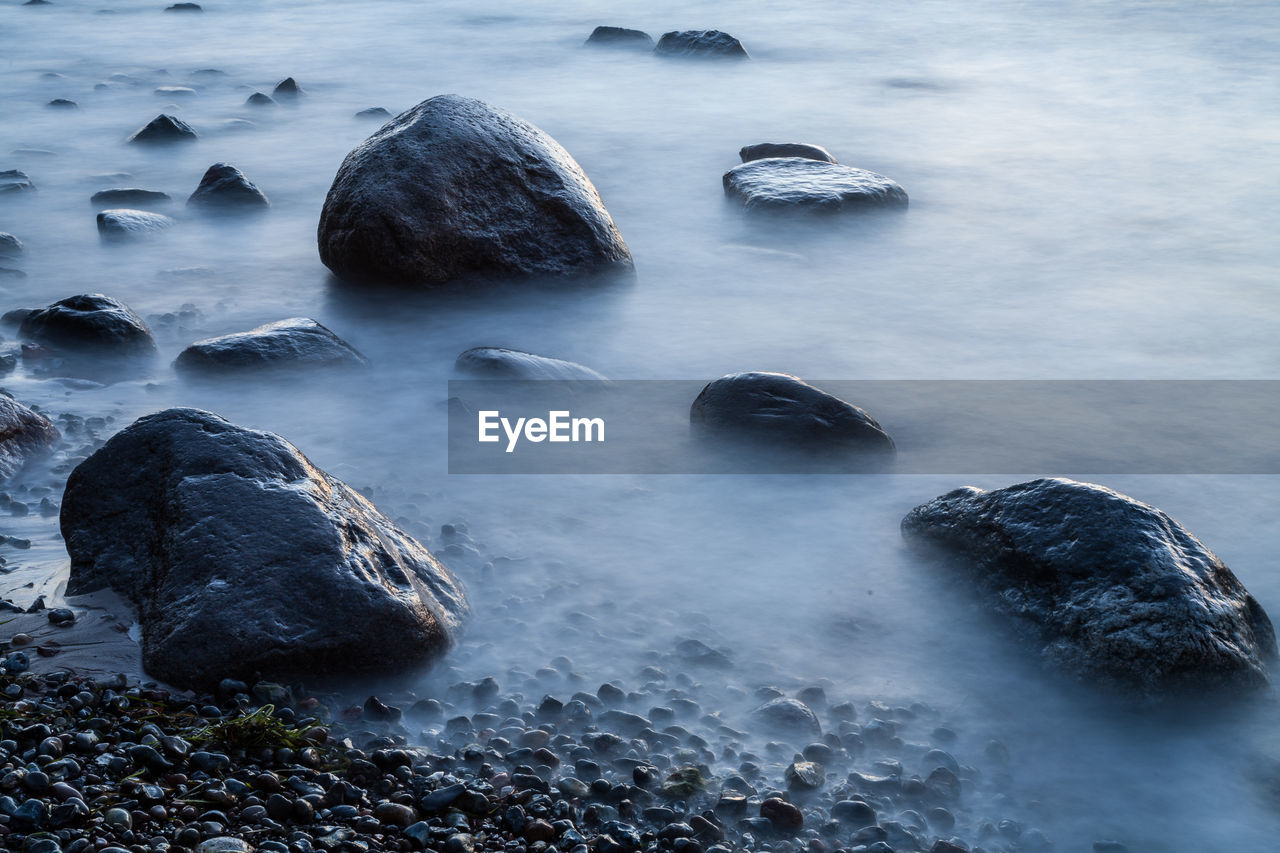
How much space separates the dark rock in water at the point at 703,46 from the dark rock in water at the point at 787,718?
38.3ft

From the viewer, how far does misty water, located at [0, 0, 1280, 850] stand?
11.8 ft

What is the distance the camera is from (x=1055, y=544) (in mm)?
3729

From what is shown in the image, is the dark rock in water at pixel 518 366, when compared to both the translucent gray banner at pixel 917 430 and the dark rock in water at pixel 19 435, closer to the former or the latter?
the translucent gray banner at pixel 917 430

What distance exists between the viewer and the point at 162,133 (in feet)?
33.4

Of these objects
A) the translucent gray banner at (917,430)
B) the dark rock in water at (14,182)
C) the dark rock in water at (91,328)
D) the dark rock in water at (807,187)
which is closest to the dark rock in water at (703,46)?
the dark rock in water at (807,187)

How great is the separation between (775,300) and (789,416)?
1.98 meters

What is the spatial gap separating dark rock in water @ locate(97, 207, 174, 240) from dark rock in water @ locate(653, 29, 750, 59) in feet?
25.5

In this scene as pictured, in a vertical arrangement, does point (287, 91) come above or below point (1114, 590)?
above

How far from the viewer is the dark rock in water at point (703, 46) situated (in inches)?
549

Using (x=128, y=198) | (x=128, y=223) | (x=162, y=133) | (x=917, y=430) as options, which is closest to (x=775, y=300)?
(x=917, y=430)

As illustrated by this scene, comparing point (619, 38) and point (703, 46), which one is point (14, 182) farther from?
point (619, 38)

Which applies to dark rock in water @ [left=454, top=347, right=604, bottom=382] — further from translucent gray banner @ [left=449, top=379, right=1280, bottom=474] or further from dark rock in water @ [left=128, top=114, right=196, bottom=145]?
dark rock in water @ [left=128, top=114, right=196, bottom=145]

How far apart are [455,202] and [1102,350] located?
352 cm

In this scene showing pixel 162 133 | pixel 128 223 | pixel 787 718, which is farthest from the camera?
pixel 162 133
